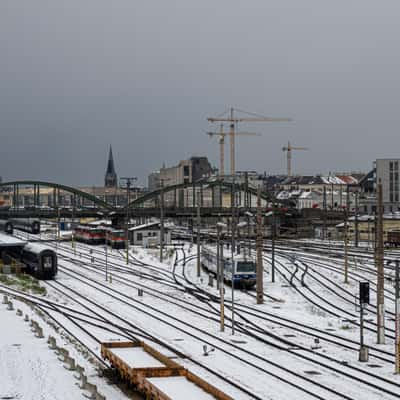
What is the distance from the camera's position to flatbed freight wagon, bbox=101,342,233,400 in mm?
18328

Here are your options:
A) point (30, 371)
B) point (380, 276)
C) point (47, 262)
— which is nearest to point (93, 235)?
point (47, 262)

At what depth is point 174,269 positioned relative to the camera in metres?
60.2

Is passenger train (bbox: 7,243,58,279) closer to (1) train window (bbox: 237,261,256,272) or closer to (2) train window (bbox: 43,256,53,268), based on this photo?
(2) train window (bbox: 43,256,53,268)

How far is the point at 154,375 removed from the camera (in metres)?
20.3

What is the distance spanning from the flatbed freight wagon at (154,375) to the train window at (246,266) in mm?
21417

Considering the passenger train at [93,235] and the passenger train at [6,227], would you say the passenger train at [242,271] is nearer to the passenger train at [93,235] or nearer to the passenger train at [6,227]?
the passenger train at [93,235]

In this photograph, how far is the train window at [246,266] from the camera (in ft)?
150

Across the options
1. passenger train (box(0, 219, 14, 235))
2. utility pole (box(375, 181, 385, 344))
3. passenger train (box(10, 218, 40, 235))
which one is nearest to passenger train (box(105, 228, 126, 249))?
passenger train (box(0, 219, 14, 235))

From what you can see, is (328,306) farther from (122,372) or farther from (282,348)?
(122,372)

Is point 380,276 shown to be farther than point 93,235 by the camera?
No

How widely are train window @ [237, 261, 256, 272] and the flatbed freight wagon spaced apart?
843 inches

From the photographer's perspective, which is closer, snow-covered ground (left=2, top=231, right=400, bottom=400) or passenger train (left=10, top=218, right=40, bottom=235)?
snow-covered ground (left=2, top=231, right=400, bottom=400)

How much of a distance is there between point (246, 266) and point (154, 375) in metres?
26.0

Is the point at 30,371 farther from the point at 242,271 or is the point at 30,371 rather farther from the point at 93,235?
the point at 93,235
